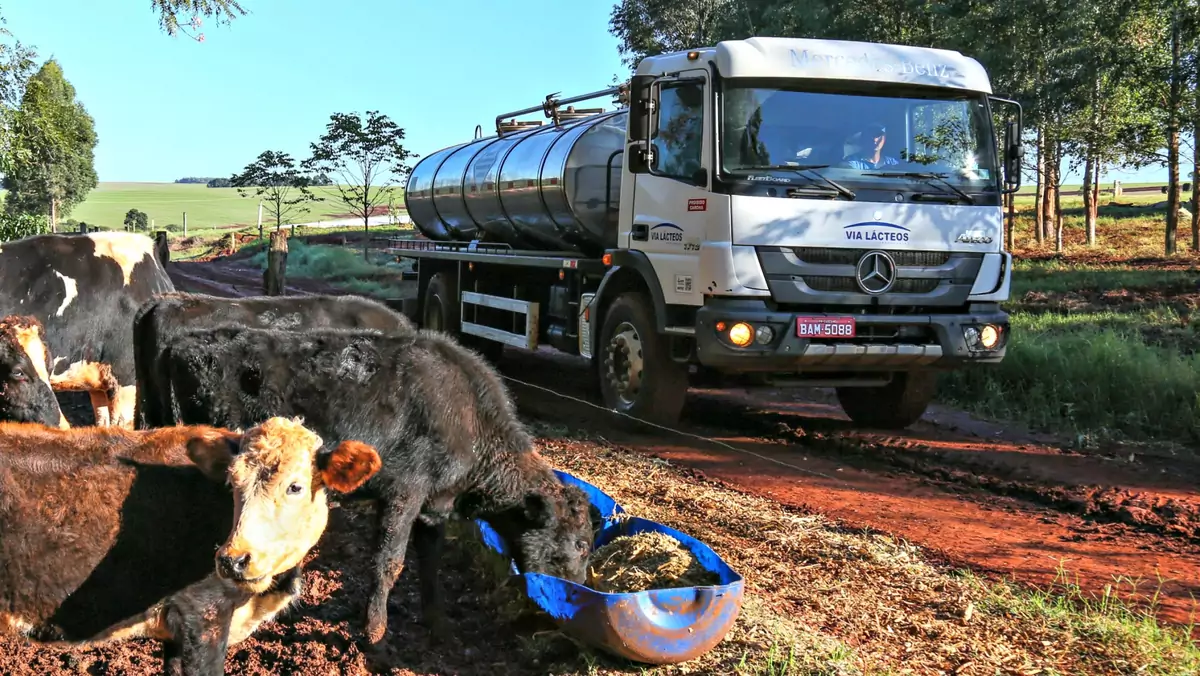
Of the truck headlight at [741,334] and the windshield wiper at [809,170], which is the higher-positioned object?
the windshield wiper at [809,170]

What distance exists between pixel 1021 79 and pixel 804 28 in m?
6.95

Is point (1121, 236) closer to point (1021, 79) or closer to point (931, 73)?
point (1021, 79)

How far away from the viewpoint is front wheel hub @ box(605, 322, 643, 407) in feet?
32.3

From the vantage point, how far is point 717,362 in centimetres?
875

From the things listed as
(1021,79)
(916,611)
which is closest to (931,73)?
(916,611)

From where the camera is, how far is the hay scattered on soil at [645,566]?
512 cm

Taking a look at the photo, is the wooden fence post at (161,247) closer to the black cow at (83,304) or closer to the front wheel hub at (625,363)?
the black cow at (83,304)

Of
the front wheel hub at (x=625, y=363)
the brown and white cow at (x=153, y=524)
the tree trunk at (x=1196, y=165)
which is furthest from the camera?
the tree trunk at (x=1196, y=165)

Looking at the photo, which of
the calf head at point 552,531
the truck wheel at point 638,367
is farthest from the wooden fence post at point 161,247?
the calf head at point 552,531

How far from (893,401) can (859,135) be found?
2812mm

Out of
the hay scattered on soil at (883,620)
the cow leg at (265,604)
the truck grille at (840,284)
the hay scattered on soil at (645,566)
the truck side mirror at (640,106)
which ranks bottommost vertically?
the hay scattered on soil at (883,620)

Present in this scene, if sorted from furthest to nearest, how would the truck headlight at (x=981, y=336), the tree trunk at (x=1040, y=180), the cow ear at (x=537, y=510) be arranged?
the tree trunk at (x=1040, y=180) → the truck headlight at (x=981, y=336) → the cow ear at (x=537, y=510)

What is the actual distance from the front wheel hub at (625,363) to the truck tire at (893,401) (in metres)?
2.43

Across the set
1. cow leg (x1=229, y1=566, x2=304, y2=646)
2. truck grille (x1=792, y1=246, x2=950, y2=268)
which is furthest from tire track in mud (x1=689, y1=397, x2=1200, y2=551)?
cow leg (x1=229, y1=566, x2=304, y2=646)
